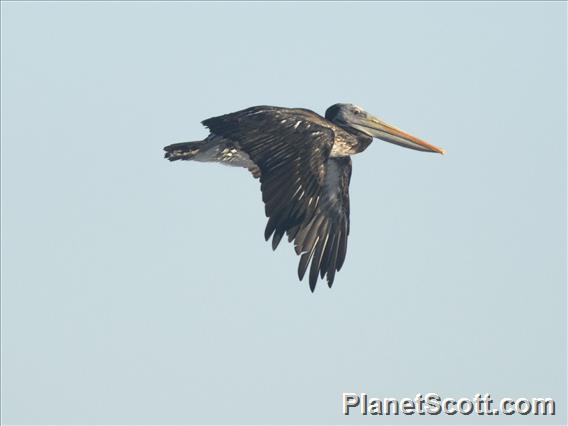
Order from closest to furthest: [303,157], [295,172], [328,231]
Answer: [295,172], [303,157], [328,231]

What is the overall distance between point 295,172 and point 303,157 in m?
0.39

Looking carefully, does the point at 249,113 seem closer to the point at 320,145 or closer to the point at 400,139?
the point at 320,145

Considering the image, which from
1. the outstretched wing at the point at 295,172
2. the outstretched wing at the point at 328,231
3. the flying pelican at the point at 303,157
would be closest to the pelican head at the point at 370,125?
the flying pelican at the point at 303,157

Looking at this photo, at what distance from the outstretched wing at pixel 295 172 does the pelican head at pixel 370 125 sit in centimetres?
176

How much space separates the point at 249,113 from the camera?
2725cm

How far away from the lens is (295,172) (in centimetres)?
2575

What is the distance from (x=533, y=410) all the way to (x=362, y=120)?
6.17 meters

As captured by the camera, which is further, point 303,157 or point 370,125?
point 370,125

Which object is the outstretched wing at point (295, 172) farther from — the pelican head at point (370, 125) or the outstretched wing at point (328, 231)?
the pelican head at point (370, 125)

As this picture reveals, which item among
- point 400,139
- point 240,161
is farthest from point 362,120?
point 240,161

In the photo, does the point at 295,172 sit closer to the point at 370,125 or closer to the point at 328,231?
the point at 328,231

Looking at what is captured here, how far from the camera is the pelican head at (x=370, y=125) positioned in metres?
29.9

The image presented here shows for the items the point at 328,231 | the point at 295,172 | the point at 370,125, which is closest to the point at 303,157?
the point at 295,172

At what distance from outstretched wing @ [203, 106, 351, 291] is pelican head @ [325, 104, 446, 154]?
69.2 inches
